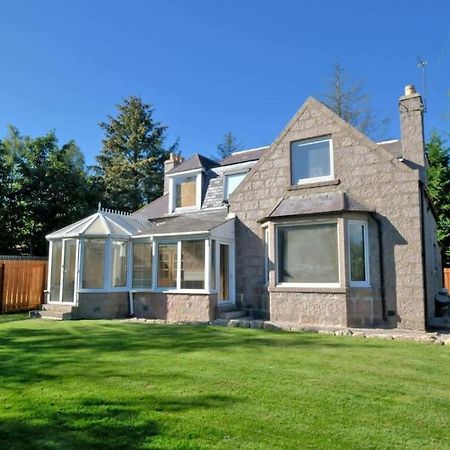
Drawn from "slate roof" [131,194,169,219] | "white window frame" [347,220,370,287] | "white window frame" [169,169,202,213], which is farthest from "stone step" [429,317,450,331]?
"slate roof" [131,194,169,219]

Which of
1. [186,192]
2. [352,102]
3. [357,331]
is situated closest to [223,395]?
[357,331]

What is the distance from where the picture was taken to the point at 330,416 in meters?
4.33

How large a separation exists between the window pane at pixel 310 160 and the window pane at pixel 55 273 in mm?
9449

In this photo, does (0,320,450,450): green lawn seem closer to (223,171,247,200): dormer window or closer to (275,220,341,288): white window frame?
(275,220,341,288): white window frame

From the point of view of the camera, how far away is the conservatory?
13.5 m

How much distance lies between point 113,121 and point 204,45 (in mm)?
32010

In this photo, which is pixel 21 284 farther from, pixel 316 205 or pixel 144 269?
pixel 316 205

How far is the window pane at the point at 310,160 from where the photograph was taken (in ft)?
43.4

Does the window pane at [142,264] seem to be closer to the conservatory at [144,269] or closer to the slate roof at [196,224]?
the conservatory at [144,269]

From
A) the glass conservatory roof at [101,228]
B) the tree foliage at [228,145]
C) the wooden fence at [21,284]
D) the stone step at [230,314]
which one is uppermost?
the tree foliage at [228,145]

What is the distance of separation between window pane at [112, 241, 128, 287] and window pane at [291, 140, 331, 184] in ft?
23.1

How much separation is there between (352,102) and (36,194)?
76.0 ft

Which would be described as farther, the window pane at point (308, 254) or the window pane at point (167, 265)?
the window pane at point (167, 265)

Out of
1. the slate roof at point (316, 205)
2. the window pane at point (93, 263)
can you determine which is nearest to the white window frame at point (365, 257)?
the slate roof at point (316, 205)
